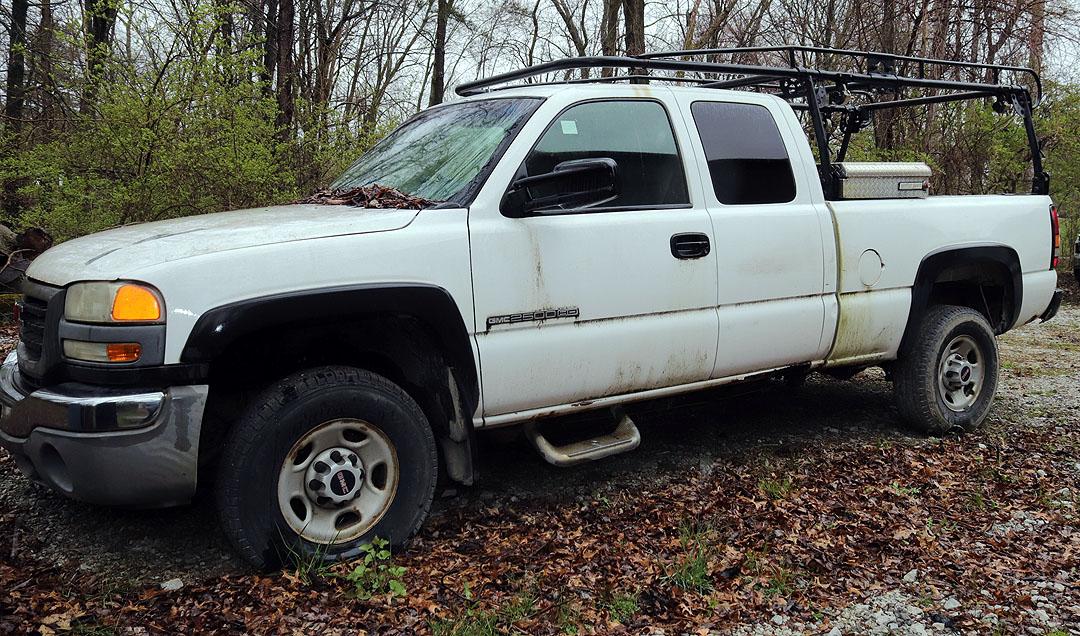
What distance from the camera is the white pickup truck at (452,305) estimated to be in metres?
3.16

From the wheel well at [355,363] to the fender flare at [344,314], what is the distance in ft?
0.22

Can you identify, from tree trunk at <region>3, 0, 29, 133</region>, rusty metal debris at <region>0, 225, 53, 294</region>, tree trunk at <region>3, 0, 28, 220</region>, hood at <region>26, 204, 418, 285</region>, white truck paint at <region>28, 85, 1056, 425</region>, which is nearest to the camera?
hood at <region>26, 204, 418, 285</region>

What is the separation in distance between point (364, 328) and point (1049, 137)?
13.0 meters

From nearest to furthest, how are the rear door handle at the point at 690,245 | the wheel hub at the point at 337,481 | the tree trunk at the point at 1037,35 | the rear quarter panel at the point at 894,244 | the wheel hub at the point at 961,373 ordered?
the wheel hub at the point at 337,481 → the rear door handle at the point at 690,245 → the rear quarter panel at the point at 894,244 → the wheel hub at the point at 961,373 → the tree trunk at the point at 1037,35

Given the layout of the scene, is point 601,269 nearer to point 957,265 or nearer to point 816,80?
point 816,80

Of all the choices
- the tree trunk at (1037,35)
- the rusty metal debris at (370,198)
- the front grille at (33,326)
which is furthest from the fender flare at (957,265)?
the tree trunk at (1037,35)

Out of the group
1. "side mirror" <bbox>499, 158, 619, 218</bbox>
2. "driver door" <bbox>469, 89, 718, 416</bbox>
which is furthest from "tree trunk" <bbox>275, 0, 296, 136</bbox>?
"side mirror" <bbox>499, 158, 619, 218</bbox>

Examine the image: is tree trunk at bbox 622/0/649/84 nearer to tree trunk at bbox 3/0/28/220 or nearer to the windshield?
tree trunk at bbox 3/0/28/220

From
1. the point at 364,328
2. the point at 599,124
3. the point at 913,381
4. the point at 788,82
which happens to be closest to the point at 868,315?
the point at 913,381

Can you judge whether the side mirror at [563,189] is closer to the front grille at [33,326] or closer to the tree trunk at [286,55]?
the front grille at [33,326]

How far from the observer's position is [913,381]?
17.7 ft

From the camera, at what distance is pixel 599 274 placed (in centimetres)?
400

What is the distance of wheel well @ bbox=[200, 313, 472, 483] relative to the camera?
3.53 m

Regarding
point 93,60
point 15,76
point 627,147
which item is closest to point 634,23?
point 93,60
